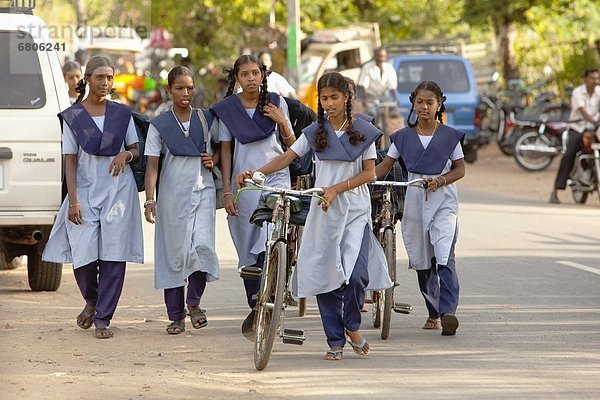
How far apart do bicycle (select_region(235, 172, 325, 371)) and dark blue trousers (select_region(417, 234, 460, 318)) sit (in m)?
1.39

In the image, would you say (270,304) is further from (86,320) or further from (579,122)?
(579,122)

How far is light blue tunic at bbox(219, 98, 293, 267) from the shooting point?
8695 mm

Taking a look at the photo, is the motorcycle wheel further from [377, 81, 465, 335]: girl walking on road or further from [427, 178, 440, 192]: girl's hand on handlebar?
[427, 178, 440, 192]: girl's hand on handlebar

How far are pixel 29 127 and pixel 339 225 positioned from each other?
2.84 meters

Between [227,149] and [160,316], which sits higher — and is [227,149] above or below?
above

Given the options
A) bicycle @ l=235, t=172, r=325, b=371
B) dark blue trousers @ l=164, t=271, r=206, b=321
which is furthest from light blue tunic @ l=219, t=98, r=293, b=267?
bicycle @ l=235, t=172, r=325, b=371

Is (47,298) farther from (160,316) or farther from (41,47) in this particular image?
(41,47)

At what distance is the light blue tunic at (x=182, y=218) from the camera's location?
8.66 meters

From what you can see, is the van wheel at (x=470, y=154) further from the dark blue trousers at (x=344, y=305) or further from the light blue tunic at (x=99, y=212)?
the dark blue trousers at (x=344, y=305)

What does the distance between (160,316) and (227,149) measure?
1.51 meters

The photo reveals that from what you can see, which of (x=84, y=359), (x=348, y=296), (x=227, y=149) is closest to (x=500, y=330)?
(x=348, y=296)

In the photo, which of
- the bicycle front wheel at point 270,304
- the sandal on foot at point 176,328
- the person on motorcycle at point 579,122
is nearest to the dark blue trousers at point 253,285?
the sandal on foot at point 176,328

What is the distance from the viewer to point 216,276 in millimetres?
8773

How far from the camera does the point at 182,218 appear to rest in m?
8.69
